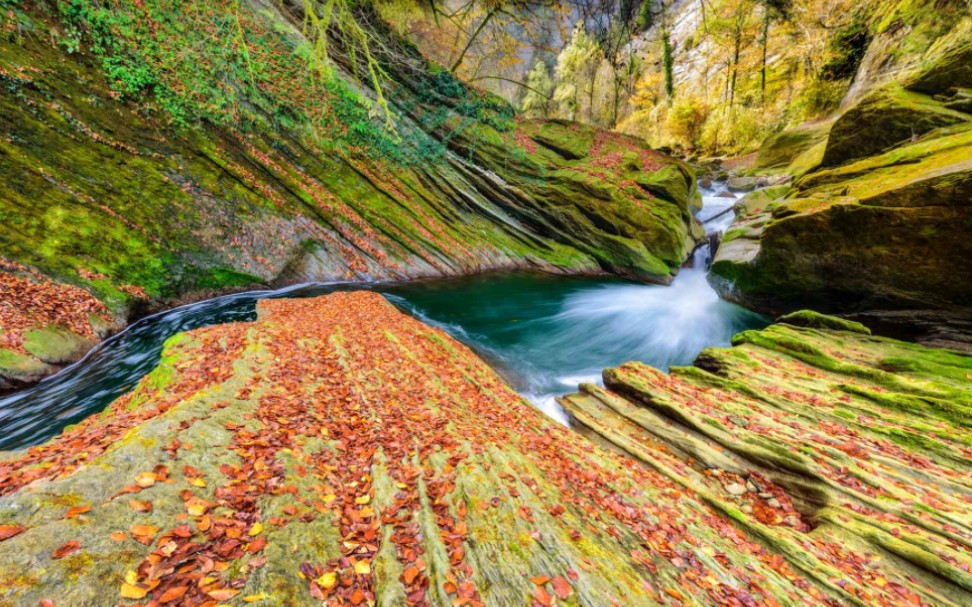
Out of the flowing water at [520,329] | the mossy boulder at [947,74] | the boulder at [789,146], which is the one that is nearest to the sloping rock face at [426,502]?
the flowing water at [520,329]

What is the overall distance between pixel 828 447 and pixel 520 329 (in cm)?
818

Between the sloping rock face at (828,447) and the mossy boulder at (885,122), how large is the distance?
6.53 meters

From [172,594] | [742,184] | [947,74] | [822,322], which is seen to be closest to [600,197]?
[742,184]

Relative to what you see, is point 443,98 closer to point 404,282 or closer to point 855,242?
point 404,282

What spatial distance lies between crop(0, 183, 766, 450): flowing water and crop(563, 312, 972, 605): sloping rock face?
6.98 feet

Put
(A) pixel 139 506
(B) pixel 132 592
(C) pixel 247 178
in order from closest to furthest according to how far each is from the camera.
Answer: (B) pixel 132 592
(A) pixel 139 506
(C) pixel 247 178

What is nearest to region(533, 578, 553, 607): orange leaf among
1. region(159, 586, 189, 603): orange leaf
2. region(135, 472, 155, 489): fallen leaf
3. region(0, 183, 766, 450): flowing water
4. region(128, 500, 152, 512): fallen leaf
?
region(159, 586, 189, 603): orange leaf

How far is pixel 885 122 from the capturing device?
10.2 metres

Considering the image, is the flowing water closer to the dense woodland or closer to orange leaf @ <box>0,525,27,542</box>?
the dense woodland

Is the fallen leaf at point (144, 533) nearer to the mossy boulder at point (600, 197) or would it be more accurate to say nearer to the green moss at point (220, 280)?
the green moss at point (220, 280)

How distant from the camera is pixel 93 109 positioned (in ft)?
31.0

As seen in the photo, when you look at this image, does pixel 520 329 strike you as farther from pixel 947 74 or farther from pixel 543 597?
pixel 947 74

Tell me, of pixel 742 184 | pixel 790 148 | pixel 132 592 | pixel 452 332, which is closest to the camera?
pixel 132 592

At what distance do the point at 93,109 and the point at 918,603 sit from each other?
17211 mm
